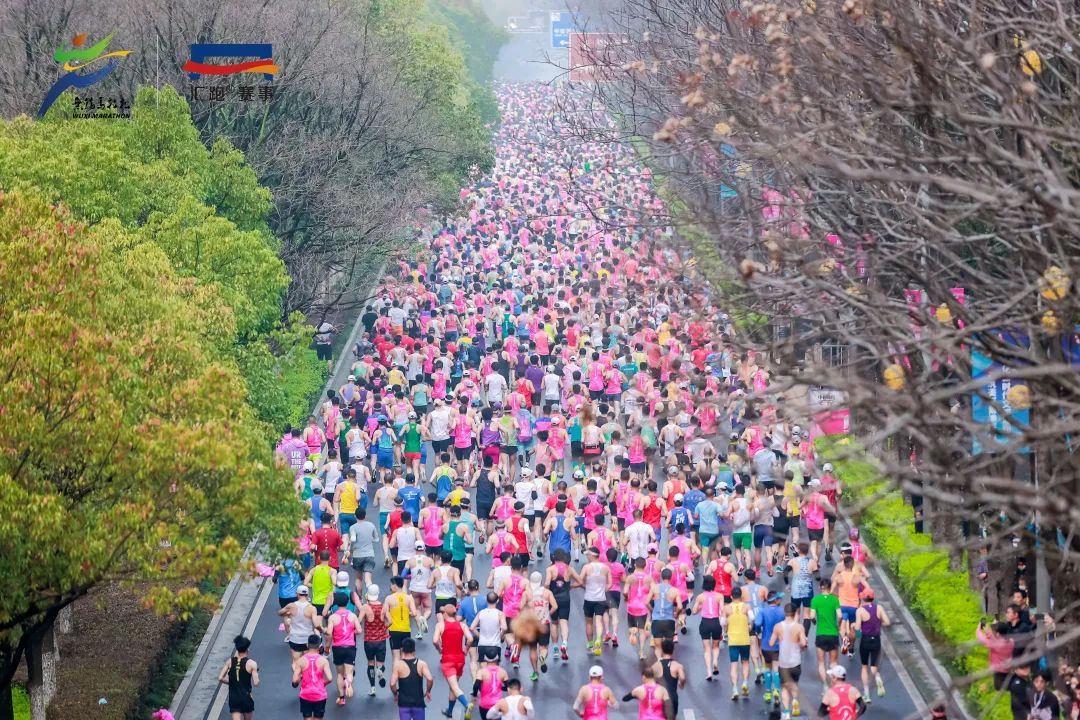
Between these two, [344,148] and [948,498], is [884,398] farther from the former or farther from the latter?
[344,148]

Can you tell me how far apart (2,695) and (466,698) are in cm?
416

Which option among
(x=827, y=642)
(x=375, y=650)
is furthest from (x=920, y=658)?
(x=375, y=650)

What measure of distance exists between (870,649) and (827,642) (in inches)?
21.1

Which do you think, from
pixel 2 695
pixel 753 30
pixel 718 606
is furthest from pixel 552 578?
pixel 753 30

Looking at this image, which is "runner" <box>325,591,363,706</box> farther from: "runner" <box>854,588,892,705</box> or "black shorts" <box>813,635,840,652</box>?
"runner" <box>854,588,892,705</box>

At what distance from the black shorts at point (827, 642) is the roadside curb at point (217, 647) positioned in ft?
17.5

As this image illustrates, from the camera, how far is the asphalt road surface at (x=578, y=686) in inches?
685

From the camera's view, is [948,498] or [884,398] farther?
[884,398]

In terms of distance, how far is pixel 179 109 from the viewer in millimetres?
26797

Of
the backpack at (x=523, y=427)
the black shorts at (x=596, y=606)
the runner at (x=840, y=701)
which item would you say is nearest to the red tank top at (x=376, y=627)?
the black shorts at (x=596, y=606)

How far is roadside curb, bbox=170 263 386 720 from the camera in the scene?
18047mm

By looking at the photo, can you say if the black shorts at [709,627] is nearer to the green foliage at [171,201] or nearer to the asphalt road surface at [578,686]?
the asphalt road surface at [578,686]

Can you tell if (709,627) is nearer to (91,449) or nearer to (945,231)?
(91,449)

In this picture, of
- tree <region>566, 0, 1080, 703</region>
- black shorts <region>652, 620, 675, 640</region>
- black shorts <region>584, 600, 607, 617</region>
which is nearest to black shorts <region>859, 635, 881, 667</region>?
tree <region>566, 0, 1080, 703</region>
